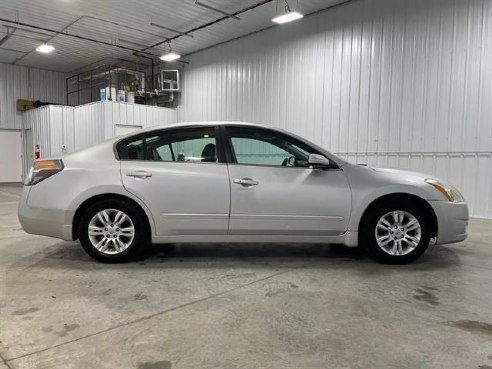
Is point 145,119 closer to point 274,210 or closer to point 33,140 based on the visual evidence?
point 33,140

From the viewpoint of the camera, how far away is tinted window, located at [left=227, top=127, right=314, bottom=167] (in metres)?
3.75

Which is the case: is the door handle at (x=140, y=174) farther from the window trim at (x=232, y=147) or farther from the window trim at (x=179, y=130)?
the window trim at (x=232, y=147)

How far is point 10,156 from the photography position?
50.6 ft

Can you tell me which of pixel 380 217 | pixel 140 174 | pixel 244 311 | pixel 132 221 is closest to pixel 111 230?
pixel 132 221

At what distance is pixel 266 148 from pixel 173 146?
945 mm

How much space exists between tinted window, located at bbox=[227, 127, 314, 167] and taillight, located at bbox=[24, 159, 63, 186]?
1701 mm

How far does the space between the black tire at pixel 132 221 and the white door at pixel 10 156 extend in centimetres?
1426

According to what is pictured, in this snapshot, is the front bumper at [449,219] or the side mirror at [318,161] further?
the front bumper at [449,219]

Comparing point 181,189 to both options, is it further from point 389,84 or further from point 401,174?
point 389,84

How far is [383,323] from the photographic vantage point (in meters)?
2.46

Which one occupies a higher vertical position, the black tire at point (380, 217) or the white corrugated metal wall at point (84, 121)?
the white corrugated metal wall at point (84, 121)

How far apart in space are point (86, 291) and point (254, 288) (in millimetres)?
1337

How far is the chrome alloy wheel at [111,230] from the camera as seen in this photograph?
363cm

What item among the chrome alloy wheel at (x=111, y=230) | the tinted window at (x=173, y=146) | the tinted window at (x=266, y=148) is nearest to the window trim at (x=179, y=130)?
the tinted window at (x=173, y=146)
